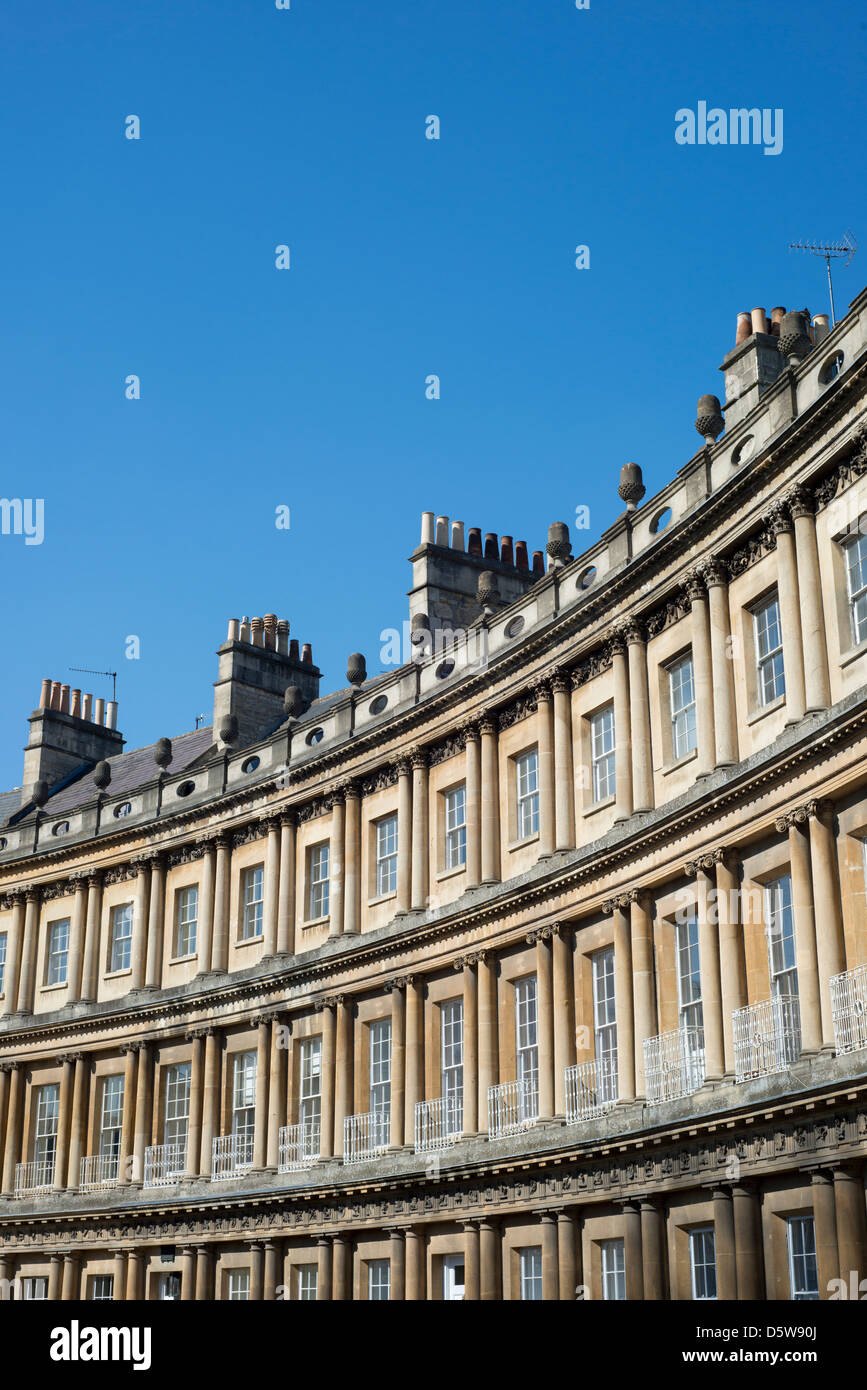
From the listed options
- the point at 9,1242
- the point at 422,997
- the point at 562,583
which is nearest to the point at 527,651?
the point at 562,583

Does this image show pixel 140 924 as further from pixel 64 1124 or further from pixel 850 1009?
pixel 850 1009

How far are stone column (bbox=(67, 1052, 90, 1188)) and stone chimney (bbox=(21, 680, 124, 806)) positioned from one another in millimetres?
9021

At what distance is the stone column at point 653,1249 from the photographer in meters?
22.5

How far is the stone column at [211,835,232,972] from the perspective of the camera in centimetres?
3534

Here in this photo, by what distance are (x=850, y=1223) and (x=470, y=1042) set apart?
401 inches

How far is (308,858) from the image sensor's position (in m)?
33.9

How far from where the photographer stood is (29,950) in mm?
40031

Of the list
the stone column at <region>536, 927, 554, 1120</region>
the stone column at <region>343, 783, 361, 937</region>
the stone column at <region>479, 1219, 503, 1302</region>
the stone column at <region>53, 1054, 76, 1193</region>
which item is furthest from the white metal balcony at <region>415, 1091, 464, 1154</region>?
the stone column at <region>53, 1054, 76, 1193</region>

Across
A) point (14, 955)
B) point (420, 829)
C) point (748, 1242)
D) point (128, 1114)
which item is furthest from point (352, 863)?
point (748, 1242)

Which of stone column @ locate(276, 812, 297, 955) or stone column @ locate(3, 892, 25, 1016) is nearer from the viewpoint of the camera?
stone column @ locate(276, 812, 297, 955)

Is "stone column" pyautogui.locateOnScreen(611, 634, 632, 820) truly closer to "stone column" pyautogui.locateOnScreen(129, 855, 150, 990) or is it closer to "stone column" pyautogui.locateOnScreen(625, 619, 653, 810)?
"stone column" pyautogui.locateOnScreen(625, 619, 653, 810)

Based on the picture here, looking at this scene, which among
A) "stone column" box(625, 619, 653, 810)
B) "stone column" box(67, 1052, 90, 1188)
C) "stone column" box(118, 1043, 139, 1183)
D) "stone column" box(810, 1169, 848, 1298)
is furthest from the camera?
"stone column" box(67, 1052, 90, 1188)

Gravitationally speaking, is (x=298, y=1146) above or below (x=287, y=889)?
below
